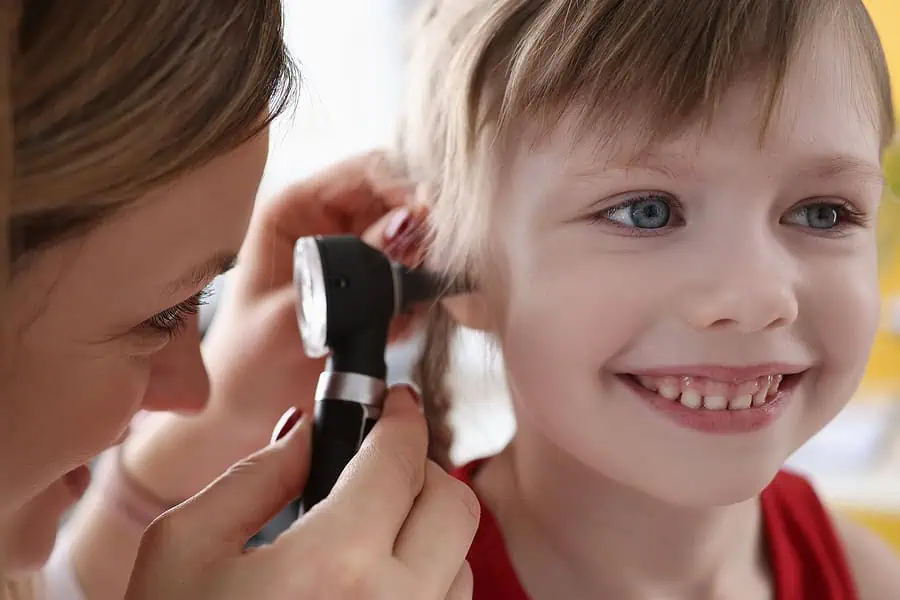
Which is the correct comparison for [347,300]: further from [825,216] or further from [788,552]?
[788,552]

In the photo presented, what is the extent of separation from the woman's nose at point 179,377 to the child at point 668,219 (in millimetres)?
215

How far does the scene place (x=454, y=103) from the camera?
2.54 ft

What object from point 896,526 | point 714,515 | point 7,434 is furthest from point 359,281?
point 896,526

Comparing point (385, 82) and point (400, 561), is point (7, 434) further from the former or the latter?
point (385, 82)

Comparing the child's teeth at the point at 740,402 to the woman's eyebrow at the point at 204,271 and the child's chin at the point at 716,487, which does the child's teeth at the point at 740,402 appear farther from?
the woman's eyebrow at the point at 204,271

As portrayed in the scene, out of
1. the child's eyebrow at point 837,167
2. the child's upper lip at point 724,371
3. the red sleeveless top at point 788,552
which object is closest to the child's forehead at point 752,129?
the child's eyebrow at point 837,167

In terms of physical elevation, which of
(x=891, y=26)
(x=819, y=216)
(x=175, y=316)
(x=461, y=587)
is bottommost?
(x=461, y=587)

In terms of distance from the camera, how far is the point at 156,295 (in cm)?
59

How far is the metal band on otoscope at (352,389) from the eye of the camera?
737 mm

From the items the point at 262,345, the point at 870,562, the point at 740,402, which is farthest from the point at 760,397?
the point at 262,345

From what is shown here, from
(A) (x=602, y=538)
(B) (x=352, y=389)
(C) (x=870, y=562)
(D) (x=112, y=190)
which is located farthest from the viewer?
(C) (x=870, y=562)

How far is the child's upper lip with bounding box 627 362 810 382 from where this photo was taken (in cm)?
69

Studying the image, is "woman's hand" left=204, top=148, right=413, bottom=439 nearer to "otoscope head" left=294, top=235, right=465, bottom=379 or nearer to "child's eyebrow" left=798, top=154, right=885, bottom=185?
"otoscope head" left=294, top=235, right=465, bottom=379

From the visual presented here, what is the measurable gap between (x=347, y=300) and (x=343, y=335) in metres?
0.03
